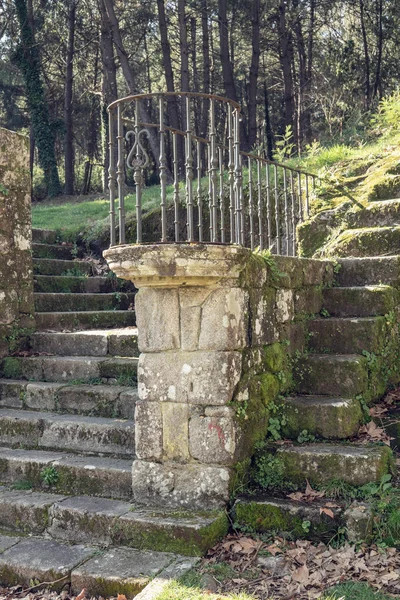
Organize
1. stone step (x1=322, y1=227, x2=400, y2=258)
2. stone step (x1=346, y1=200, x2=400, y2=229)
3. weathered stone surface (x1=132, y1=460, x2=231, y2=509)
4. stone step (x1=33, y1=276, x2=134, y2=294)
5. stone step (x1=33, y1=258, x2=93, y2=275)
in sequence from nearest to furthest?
weathered stone surface (x1=132, y1=460, x2=231, y2=509) < stone step (x1=322, y1=227, x2=400, y2=258) < stone step (x1=346, y1=200, x2=400, y2=229) < stone step (x1=33, y1=276, x2=134, y2=294) < stone step (x1=33, y1=258, x2=93, y2=275)

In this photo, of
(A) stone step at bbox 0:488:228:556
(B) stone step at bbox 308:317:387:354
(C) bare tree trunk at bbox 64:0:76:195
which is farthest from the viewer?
(C) bare tree trunk at bbox 64:0:76:195

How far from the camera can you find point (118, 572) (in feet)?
10.8

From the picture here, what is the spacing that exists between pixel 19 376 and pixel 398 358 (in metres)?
3.56

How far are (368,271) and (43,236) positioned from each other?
199 inches

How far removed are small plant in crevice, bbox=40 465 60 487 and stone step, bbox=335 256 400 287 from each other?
3016mm

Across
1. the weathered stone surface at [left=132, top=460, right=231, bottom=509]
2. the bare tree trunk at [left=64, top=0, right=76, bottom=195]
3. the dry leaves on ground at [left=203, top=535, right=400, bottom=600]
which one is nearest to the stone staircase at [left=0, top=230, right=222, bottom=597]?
the weathered stone surface at [left=132, top=460, right=231, bottom=509]

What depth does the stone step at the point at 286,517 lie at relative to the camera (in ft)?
11.6

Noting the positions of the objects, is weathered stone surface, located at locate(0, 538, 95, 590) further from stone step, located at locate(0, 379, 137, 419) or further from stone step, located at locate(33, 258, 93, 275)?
stone step, located at locate(33, 258, 93, 275)

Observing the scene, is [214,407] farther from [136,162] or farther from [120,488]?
[136,162]

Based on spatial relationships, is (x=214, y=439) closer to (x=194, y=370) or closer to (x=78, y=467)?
(x=194, y=370)

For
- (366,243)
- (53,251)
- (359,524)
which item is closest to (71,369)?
(359,524)

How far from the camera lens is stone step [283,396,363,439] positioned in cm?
413

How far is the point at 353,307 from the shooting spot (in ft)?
17.0

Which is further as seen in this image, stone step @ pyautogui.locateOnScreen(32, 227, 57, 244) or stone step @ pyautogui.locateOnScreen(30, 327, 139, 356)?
stone step @ pyautogui.locateOnScreen(32, 227, 57, 244)
